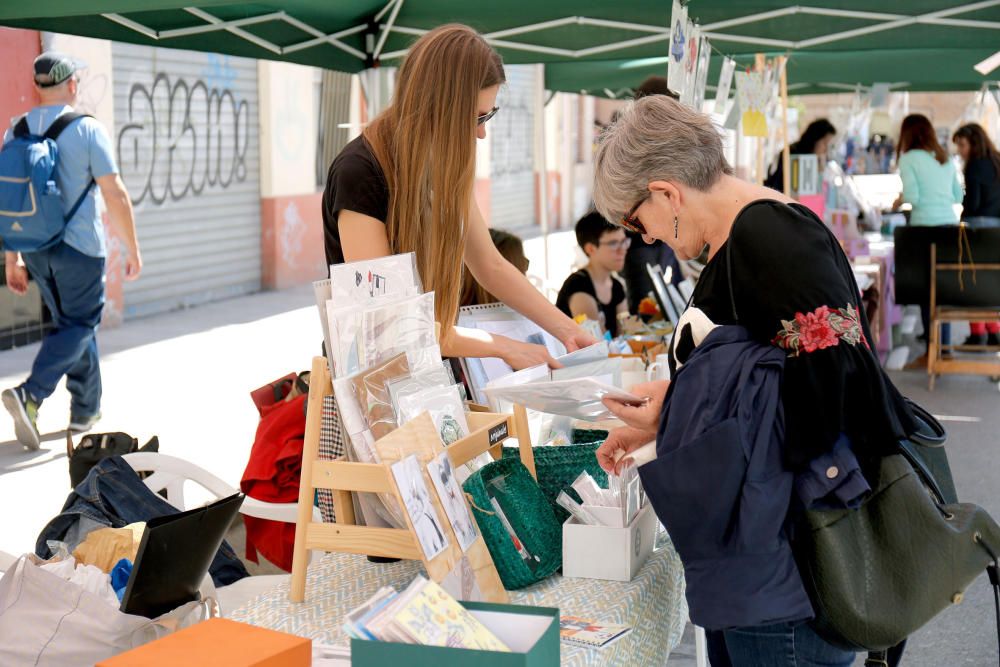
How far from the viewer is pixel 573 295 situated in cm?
529

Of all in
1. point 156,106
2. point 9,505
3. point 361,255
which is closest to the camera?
point 361,255

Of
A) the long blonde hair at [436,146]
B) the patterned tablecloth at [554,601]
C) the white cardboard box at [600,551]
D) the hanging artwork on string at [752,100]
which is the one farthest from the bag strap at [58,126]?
the white cardboard box at [600,551]

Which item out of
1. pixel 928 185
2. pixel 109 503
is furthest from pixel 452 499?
pixel 928 185

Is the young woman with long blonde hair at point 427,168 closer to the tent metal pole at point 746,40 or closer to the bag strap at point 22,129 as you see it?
the bag strap at point 22,129

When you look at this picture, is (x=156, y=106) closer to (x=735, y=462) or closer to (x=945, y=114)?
(x=735, y=462)

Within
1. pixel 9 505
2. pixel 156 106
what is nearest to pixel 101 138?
pixel 9 505

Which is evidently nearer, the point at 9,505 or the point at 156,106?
the point at 9,505

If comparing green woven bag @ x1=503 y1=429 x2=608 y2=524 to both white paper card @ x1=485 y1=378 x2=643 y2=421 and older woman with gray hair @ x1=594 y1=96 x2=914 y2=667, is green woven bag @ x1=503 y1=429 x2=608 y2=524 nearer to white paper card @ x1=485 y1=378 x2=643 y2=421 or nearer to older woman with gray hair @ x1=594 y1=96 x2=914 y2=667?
white paper card @ x1=485 y1=378 x2=643 y2=421

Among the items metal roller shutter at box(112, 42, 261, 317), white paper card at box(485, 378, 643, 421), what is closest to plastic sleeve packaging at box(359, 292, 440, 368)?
white paper card at box(485, 378, 643, 421)

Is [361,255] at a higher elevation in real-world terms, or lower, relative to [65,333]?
higher

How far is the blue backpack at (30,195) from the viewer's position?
559 centimetres

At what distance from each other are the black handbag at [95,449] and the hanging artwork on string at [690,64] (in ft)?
8.67

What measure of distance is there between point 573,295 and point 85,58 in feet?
18.0

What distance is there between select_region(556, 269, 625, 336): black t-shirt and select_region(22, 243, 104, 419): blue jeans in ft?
7.95
